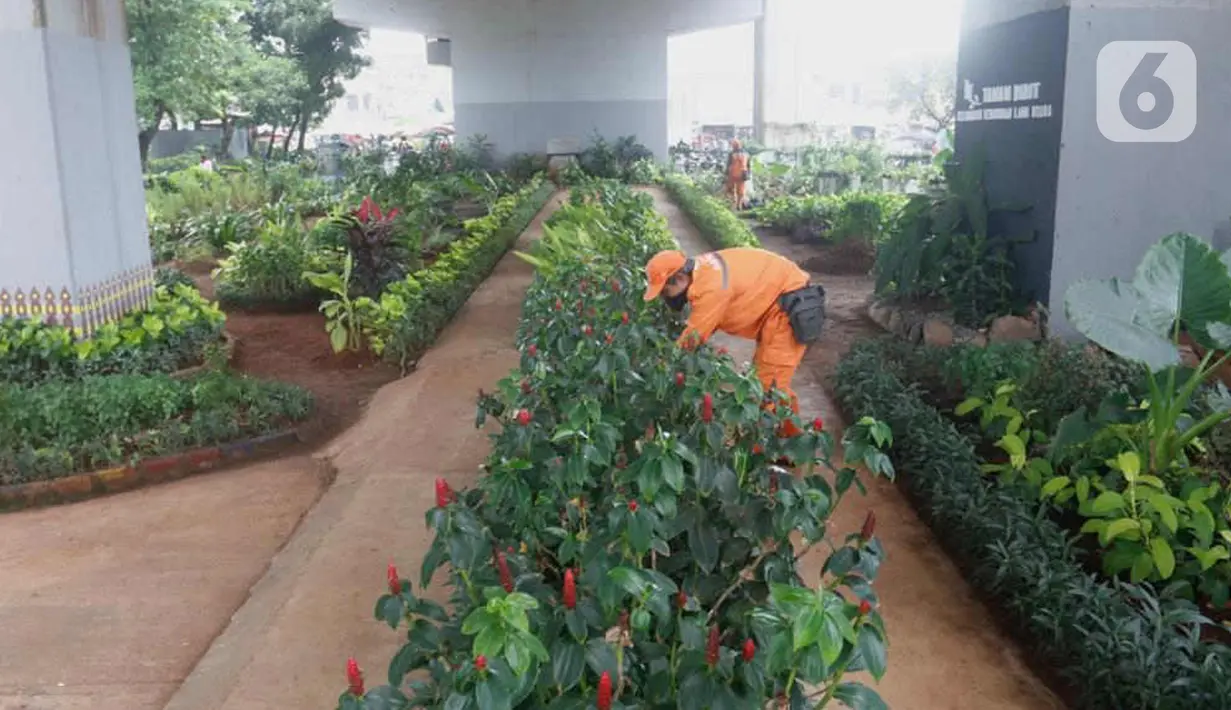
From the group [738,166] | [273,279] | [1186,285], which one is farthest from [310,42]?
[1186,285]

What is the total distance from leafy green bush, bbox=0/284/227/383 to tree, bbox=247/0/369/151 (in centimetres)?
2517

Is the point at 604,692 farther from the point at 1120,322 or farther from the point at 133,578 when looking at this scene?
the point at 133,578

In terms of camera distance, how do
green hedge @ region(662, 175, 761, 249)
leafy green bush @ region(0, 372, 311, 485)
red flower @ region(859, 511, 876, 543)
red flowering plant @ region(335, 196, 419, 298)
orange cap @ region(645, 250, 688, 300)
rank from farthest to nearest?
green hedge @ region(662, 175, 761, 249)
red flowering plant @ region(335, 196, 419, 298)
leafy green bush @ region(0, 372, 311, 485)
orange cap @ region(645, 250, 688, 300)
red flower @ region(859, 511, 876, 543)

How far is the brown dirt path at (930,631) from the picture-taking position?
3326 mm

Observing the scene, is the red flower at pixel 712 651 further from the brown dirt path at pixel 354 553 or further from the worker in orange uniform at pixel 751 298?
the worker in orange uniform at pixel 751 298

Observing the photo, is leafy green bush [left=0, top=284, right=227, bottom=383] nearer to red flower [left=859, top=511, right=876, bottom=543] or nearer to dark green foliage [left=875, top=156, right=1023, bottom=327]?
dark green foliage [left=875, top=156, right=1023, bottom=327]

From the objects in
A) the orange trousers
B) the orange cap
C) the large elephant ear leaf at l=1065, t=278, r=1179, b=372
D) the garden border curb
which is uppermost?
the orange cap

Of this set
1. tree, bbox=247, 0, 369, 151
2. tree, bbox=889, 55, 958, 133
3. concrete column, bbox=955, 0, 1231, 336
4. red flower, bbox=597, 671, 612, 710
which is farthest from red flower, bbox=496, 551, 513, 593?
tree, bbox=889, 55, 958, 133

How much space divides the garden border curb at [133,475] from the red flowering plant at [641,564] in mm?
3278

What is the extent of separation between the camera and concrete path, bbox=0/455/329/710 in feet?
12.4

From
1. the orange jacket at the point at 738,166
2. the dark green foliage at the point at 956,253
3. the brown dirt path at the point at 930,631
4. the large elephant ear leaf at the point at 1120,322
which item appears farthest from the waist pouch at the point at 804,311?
the orange jacket at the point at 738,166

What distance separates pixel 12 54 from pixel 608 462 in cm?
628

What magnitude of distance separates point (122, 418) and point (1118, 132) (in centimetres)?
650

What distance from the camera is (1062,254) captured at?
690cm
